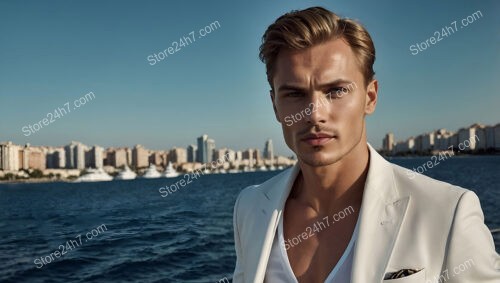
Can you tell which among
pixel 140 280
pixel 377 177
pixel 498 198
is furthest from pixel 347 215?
pixel 498 198

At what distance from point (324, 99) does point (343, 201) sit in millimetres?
611

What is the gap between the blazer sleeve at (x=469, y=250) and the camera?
1532 mm

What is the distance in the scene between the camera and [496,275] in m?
1.55

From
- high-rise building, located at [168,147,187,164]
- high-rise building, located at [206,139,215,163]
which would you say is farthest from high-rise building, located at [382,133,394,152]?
high-rise building, located at [168,147,187,164]

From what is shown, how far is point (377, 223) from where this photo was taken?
6.20 feet

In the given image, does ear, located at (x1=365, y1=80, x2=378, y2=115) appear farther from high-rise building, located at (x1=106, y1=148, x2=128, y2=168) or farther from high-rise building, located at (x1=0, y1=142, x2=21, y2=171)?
high-rise building, located at (x1=106, y1=148, x2=128, y2=168)

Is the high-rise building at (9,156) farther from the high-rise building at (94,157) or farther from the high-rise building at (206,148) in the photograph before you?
the high-rise building at (206,148)

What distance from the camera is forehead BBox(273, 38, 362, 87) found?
6.33ft

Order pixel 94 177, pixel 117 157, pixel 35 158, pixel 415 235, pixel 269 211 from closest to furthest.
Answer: pixel 415 235 → pixel 269 211 → pixel 94 177 → pixel 35 158 → pixel 117 157

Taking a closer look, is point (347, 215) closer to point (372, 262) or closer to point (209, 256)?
point (372, 262)

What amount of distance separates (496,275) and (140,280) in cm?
1061

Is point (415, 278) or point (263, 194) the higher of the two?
point (263, 194)

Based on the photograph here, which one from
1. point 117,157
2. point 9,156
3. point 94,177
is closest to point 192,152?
point 117,157

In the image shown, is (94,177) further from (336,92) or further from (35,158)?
(336,92)
